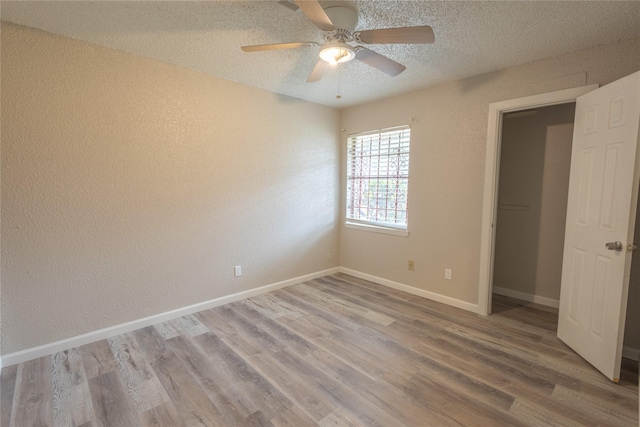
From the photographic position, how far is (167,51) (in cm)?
249

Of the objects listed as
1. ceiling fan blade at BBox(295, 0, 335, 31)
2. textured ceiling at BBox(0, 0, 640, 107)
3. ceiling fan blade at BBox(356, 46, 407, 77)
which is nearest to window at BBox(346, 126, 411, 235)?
textured ceiling at BBox(0, 0, 640, 107)

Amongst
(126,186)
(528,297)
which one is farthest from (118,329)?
(528,297)

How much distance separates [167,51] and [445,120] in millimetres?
2774

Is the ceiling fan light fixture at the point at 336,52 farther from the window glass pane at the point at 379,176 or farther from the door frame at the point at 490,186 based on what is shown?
the window glass pane at the point at 379,176

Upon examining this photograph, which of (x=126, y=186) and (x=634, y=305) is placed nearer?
(x=634, y=305)

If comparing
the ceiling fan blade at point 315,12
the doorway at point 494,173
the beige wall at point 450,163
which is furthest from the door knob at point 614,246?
the ceiling fan blade at point 315,12

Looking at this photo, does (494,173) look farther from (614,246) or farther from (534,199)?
(614,246)

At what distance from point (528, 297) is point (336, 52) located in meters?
3.44

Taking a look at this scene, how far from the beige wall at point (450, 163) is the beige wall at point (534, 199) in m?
0.80

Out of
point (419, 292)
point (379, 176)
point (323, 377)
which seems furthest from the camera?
point (379, 176)

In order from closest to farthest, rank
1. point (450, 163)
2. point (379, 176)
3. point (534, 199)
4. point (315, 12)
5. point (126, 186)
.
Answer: point (315, 12), point (126, 186), point (450, 163), point (534, 199), point (379, 176)

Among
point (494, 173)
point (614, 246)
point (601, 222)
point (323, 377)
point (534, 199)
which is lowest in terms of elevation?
point (323, 377)

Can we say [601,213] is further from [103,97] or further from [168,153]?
[103,97]

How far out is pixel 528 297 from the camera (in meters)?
3.44
